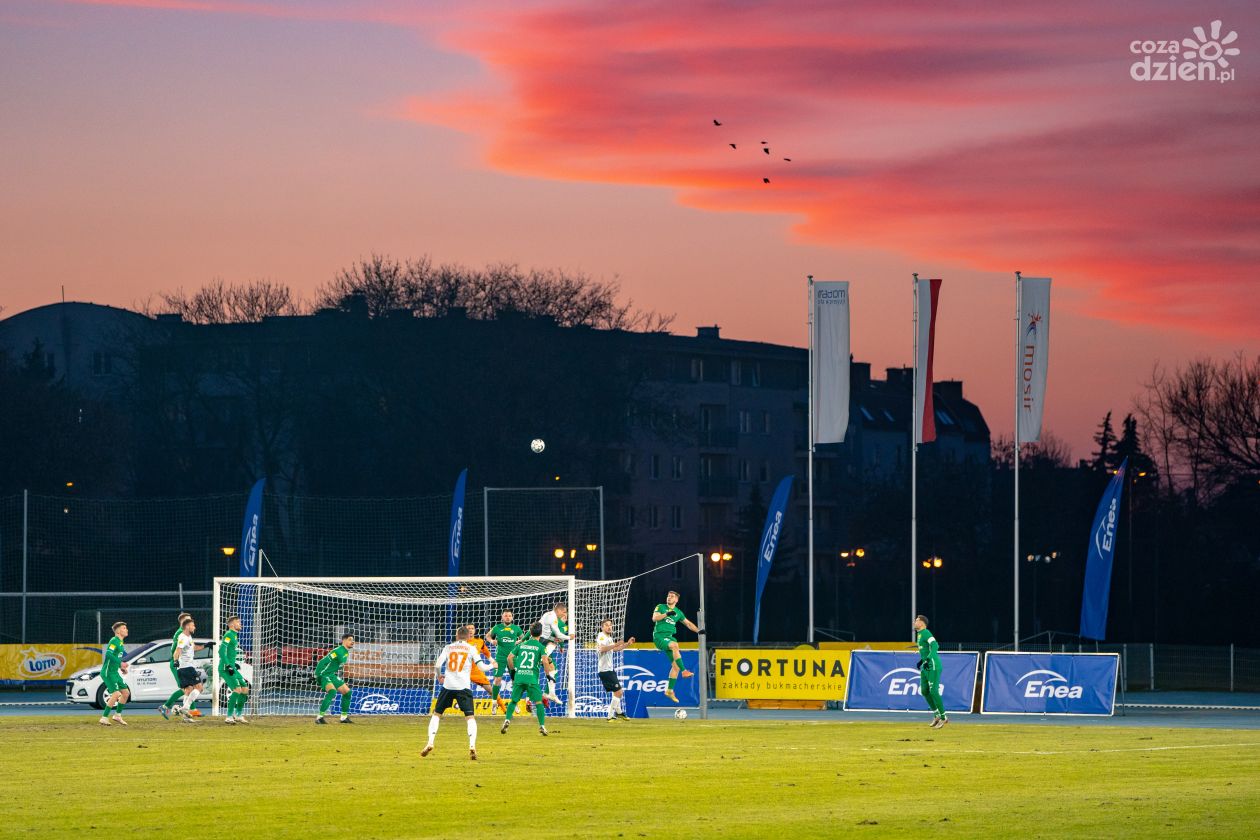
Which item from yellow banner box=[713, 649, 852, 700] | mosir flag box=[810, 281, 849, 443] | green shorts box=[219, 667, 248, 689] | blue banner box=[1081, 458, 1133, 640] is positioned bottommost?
yellow banner box=[713, 649, 852, 700]

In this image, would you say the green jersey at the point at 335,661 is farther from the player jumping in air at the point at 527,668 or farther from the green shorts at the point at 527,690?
→ the green shorts at the point at 527,690

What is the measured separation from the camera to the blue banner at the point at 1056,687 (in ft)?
119

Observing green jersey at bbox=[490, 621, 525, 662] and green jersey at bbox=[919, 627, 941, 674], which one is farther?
green jersey at bbox=[919, 627, 941, 674]

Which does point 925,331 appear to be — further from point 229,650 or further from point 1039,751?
point 1039,751

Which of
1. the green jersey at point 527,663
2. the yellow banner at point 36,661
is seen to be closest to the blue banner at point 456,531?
the yellow banner at point 36,661

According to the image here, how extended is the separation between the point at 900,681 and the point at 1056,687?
3.21 meters

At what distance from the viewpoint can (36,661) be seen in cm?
5181

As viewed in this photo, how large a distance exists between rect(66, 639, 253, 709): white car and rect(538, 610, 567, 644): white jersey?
465 inches

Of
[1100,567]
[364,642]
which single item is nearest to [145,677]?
[364,642]

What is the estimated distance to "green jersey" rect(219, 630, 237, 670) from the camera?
33344 mm

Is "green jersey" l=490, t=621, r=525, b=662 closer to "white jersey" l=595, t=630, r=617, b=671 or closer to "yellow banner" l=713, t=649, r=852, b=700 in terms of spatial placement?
"white jersey" l=595, t=630, r=617, b=671

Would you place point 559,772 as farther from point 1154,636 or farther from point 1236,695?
point 1154,636

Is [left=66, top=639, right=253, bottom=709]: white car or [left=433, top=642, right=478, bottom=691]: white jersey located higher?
[left=433, top=642, right=478, bottom=691]: white jersey

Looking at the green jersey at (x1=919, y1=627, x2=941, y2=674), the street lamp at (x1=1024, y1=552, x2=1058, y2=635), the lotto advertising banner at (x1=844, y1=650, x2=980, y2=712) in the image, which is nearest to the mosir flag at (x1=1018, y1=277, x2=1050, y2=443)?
the lotto advertising banner at (x1=844, y1=650, x2=980, y2=712)
